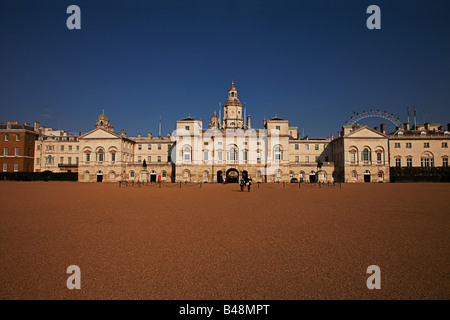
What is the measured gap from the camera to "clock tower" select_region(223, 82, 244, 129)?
7144 cm

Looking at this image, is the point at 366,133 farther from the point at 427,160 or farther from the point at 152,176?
the point at 152,176

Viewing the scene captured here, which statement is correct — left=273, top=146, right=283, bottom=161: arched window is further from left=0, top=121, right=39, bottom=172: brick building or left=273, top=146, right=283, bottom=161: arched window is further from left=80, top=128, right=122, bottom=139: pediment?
left=0, top=121, right=39, bottom=172: brick building

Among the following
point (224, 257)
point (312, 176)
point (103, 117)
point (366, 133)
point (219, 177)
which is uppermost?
point (103, 117)

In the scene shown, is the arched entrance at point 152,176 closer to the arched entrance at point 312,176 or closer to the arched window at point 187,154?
the arched window at point 187,154

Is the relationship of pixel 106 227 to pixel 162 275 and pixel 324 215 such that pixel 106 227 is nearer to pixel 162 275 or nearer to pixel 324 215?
pixel 162 275

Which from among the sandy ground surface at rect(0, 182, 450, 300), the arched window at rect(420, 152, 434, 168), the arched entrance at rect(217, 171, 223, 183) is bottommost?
the sandy ground surface at rect(0, 182, 450, 300)

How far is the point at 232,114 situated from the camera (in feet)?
236

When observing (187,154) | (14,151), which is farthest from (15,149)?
(187,154)

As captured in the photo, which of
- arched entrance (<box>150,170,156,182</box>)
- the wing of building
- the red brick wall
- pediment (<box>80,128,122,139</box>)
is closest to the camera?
the wing of building

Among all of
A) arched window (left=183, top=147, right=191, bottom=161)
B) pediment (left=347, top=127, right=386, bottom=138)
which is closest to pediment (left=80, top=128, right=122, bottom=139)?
arched window (left=183, top=147, right=191, bottom=161)

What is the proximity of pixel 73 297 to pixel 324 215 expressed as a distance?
1105 centimetres

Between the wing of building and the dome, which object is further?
the dome

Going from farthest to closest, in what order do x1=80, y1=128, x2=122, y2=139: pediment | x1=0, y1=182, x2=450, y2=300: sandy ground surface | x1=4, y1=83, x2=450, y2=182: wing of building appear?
x1=80, y1=128, x2=122, y2=139: pediment < x1=4, y1=83, x2=450, y2=182: wing of building < x1=0, y1=182, x2=450, y2=300: sandy ground surface
